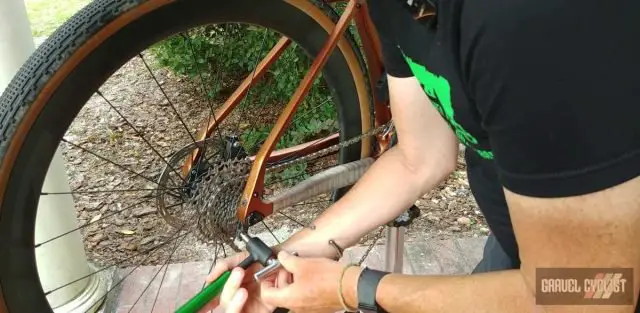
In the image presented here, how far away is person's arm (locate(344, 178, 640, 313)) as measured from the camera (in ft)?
2.35

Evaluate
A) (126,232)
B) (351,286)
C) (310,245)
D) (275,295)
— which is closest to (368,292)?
(351,286)

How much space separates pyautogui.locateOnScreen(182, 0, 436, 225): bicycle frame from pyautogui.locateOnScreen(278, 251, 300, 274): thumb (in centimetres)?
34

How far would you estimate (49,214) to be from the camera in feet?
5.37

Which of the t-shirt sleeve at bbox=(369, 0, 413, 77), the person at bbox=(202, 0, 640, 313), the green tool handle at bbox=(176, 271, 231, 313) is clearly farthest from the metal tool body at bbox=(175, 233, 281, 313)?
the t-shirt sleeve at bbox=(369, 0, 413, 77)

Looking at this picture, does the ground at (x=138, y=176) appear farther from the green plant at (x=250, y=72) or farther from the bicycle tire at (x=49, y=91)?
the bicycle tire at (x=49, y=91)

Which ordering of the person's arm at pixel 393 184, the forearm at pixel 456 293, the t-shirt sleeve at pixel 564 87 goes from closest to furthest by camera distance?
1. the t-shirt sleeve at pixel 564 87
2. the forearm at pixel 456 293
3. the person's arm at pixel 393 184

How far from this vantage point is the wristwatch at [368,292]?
96 centimetres

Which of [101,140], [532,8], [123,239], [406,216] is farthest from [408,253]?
[532,8]

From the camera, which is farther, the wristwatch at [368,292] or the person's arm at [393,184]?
the person's arm at [393,184]

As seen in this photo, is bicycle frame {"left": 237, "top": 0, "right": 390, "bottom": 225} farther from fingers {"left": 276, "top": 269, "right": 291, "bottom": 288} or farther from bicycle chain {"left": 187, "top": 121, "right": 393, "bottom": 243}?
fingers {"left": 276, "top": 269, "right": 291, "bottom": 288}

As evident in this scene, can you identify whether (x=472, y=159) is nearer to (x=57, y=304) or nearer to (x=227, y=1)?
(x=227, y=1)

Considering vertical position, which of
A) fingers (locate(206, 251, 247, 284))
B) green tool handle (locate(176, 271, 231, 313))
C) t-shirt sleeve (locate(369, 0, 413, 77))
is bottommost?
green tool handle (locate(176, 271, 231, 313))

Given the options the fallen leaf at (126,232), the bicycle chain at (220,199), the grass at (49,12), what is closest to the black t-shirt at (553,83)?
the bicycle chain at (220,199)

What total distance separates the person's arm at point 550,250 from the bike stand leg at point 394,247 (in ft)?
2.15
